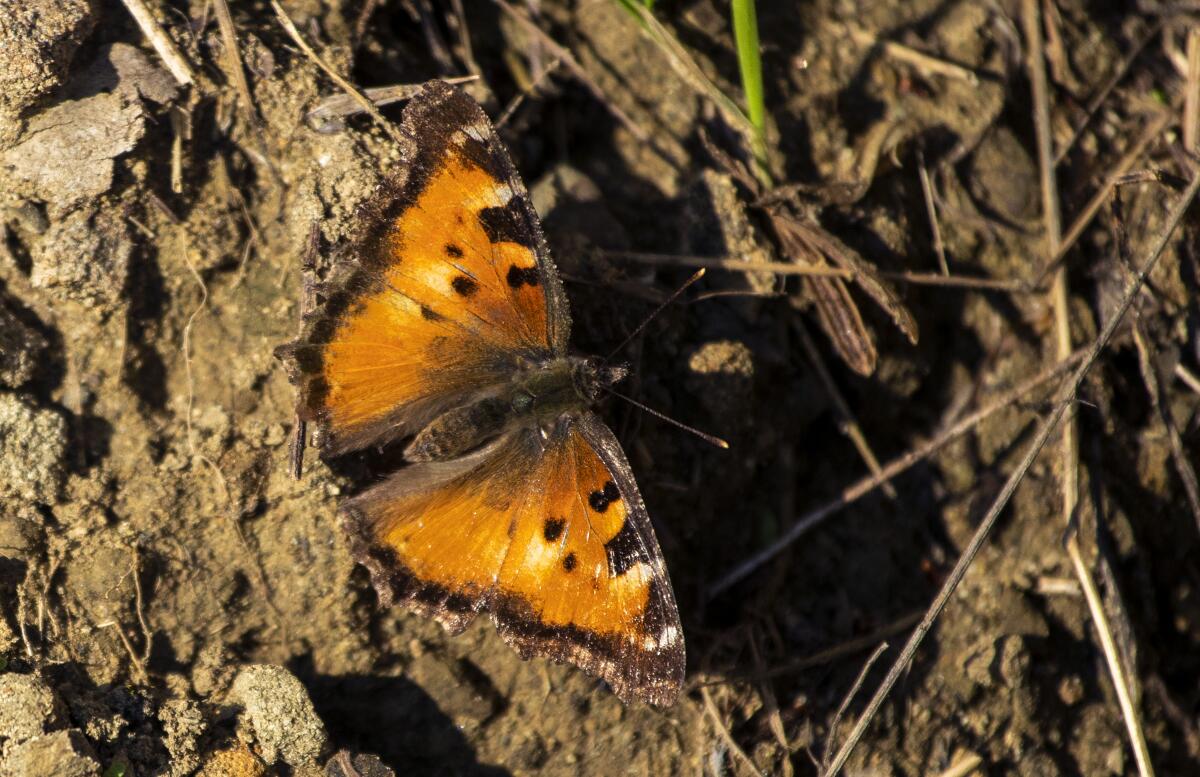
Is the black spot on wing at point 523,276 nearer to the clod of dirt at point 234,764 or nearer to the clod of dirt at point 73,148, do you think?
the clod of dirt at point 73,148

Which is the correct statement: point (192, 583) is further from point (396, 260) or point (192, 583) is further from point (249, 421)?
point (396, 260)

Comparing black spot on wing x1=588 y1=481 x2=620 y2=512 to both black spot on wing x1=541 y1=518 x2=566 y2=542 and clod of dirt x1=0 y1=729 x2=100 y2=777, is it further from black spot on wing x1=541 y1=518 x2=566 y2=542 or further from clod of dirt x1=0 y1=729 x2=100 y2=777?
clod of dirt x1=0 y1=729 x2=100 y2=777

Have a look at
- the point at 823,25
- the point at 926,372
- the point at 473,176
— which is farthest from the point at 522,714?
the point at 823,25

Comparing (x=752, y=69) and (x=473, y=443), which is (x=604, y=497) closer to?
(x=473, y=443)

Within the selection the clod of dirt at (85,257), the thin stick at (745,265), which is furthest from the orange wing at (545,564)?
the clod of dirt at (85,257)

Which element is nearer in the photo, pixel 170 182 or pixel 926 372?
pixel 170 182

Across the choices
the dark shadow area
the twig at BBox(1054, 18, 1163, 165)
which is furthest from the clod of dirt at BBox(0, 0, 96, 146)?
the twig at BBox(1054, 18, 1163, 165)
